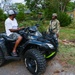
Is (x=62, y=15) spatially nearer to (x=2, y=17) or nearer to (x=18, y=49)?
(x=2, y=17)

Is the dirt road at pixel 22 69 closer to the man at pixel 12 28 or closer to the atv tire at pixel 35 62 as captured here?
the atv tire at pixel 35 62

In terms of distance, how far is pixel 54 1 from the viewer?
25.4m

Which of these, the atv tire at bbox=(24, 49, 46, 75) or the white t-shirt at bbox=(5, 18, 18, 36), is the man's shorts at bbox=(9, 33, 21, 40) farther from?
the atv tire at bbox=(24, 49, 46, 75)

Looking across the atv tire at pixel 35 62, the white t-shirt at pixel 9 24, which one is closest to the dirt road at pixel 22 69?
the atv tire at pixel 35 62

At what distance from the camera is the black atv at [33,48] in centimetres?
542

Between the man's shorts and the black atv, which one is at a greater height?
the man's shorts

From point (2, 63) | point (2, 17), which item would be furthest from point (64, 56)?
point (2, 17)

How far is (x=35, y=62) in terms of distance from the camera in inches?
215

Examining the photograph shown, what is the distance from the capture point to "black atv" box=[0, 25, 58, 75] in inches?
213

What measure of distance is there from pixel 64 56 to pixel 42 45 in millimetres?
1739

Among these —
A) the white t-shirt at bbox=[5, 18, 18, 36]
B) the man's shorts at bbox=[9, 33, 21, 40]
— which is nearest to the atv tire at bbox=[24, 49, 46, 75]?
the man's shorts at bbox=[9, 33, 21, 40]

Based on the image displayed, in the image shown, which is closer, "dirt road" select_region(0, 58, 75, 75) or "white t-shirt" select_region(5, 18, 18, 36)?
"dirt road" select_region(0, 58, 75, 75)

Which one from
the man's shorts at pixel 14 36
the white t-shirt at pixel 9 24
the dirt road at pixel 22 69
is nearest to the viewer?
the dirt road at pixel 22 69

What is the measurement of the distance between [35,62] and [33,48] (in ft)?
1.45
